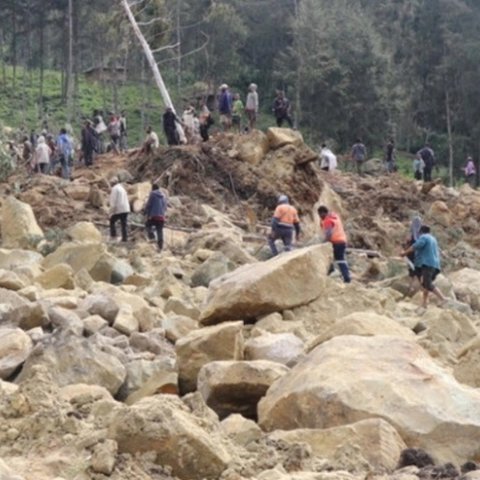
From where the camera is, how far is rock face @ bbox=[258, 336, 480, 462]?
232 inches

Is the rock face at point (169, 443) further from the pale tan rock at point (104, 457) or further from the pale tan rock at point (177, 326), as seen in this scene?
the pale tan rock at point (177, 326)

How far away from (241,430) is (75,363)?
177cm

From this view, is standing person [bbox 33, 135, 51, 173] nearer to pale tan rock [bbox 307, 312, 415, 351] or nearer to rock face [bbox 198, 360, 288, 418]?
pale tan rock [bbox 307, 312, 415, 351]

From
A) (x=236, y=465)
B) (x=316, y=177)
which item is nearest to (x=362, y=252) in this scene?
(x=316, y=177)

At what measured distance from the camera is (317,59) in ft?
142

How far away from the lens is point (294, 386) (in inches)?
247

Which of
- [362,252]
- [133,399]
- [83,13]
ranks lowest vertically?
[362,252]

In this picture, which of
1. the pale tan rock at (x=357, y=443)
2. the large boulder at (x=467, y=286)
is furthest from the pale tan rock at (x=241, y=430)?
the large boulder at (x=467, y=286)

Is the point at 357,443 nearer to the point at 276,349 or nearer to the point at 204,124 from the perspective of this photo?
the point at 276,349

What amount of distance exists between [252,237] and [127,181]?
3757 mm

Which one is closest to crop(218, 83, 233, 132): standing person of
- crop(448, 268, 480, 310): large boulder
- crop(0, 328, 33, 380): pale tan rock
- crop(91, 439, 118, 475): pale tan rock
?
crop(448, 268, 480, 310): large boulder

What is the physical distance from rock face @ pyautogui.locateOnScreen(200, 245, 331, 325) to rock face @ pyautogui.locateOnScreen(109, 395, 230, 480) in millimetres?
4267

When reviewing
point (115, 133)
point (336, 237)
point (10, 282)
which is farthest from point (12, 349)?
point (115, 133)

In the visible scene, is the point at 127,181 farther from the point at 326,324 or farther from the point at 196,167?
the point at 326,324
